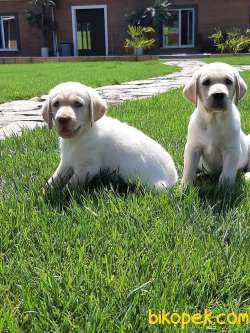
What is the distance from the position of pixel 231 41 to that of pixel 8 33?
48.5ft

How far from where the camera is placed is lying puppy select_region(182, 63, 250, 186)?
116 inches

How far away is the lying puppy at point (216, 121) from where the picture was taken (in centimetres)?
294

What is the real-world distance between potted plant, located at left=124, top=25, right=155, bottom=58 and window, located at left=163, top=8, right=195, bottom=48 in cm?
148

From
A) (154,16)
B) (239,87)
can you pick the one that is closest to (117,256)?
(239,87)

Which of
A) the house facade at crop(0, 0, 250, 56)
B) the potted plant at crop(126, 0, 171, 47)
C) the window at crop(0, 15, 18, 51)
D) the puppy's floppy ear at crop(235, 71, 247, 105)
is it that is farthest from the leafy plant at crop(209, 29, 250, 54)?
the puppy's floppy ear at crop(235, 71, 247, 105)

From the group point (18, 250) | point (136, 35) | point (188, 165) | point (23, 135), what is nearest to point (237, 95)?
point (188, 165)

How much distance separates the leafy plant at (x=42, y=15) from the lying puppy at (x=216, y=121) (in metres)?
25.1

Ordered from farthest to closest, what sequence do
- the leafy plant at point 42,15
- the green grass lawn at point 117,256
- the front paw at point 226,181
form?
1. the leafy plant at point 42,15
2. the front paw at point 226,181
3. the green grass lawn at point 117,256

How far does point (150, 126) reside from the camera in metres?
4.86

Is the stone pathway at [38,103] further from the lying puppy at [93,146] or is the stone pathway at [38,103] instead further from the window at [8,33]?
the window at [8,33]

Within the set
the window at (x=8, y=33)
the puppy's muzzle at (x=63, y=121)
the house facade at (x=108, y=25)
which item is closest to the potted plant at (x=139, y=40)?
the house facade at (x=108, y=25)

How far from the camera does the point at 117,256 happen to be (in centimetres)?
197

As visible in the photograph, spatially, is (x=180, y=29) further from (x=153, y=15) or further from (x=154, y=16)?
(x=153, y=15)

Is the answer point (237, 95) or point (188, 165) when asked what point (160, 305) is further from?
point (237, 95)
